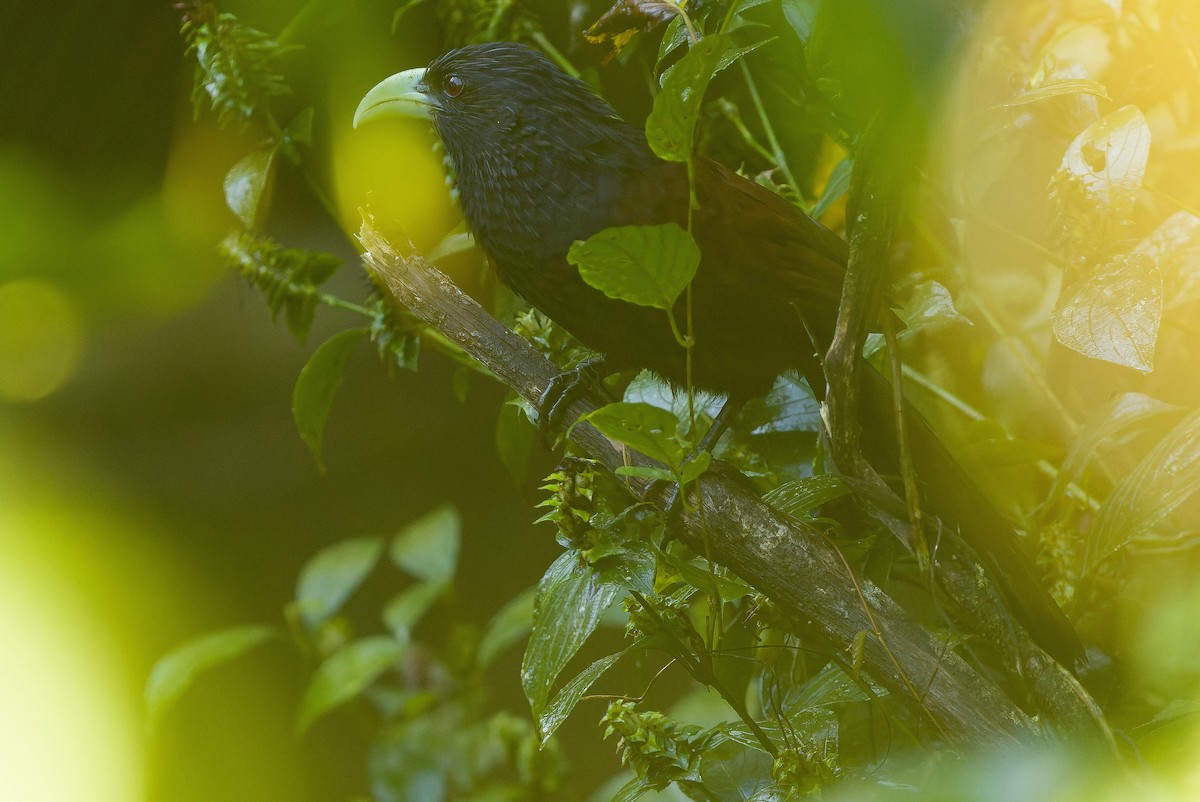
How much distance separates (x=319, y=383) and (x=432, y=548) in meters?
0.72

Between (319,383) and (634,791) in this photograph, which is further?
Result: (319,383)

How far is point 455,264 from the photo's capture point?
1403 mm

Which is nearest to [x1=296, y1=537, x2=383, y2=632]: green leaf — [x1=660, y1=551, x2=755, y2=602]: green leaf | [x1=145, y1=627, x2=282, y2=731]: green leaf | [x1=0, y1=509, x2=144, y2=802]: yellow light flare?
[x1=145, y1=627, x2=282, y2=731]: green leaf

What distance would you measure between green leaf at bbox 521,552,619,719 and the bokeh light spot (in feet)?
6.39

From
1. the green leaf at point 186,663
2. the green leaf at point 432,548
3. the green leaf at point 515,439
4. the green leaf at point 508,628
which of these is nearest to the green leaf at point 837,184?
the green leaf at point 515,439

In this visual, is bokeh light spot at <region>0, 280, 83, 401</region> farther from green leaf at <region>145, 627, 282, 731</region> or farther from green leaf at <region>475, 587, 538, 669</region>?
green leaf at <region>475, 587, 538, 669</region>

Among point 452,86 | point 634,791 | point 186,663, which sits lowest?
point 186,663

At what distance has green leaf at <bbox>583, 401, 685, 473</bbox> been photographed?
68cm

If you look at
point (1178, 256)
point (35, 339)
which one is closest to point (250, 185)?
point (1178, 256)

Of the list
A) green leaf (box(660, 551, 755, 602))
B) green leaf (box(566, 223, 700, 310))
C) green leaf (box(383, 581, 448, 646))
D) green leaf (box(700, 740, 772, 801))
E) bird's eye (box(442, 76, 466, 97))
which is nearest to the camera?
green leaf (box(566, 223, 700, 310))

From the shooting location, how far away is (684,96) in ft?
2.16

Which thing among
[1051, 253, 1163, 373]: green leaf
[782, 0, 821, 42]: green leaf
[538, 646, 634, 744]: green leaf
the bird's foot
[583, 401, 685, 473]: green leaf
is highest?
[782, 0, 821, 42]: green leaf

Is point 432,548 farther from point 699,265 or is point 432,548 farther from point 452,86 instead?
point 699,265

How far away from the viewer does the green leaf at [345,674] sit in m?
1.63
